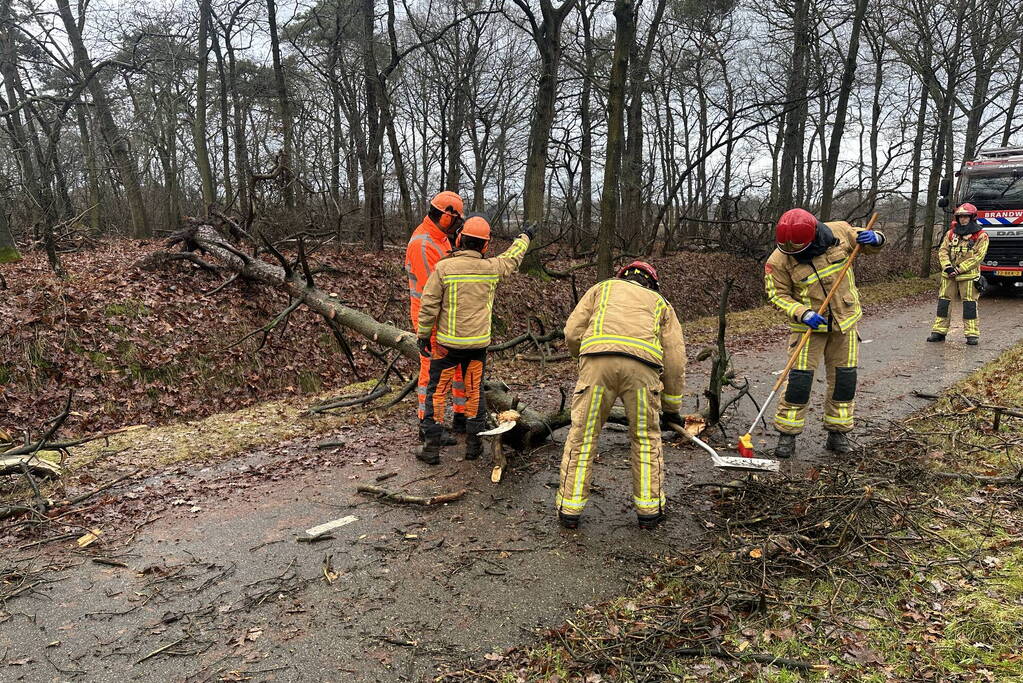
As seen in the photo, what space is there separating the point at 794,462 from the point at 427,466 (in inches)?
128

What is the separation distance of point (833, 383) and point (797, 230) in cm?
148

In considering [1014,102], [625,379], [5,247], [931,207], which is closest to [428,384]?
[625,379]

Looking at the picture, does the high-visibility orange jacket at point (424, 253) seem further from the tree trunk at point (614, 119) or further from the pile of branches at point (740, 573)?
the tree trunk at point (614, 119)

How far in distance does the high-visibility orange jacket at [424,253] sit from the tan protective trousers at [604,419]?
2.52 metres

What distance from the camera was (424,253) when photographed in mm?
6484

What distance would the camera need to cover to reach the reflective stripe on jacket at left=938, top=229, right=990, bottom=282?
10602 mm

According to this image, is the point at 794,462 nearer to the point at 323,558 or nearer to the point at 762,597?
the point at 762,597

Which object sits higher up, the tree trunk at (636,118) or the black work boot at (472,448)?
the tree trunk at (636,118)

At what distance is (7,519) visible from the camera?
197 inches

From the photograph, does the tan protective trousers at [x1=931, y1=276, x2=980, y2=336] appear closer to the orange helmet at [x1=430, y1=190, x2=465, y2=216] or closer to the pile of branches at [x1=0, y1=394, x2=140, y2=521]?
the orange helmet at [x1=430, y1=190, x2=465, y2=216]

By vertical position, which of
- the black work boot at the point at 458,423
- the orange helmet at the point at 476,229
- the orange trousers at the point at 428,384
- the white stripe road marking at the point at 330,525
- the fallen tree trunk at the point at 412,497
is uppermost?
the orange helmet at the point at 476,229

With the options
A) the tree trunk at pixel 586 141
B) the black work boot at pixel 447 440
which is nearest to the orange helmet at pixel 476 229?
the black work boot at pixel 447 440

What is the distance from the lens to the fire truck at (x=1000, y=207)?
51.9 ft

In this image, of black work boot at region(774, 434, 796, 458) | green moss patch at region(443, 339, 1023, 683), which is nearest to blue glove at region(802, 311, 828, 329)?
black work boot at region(774, 434, 796, 458)
